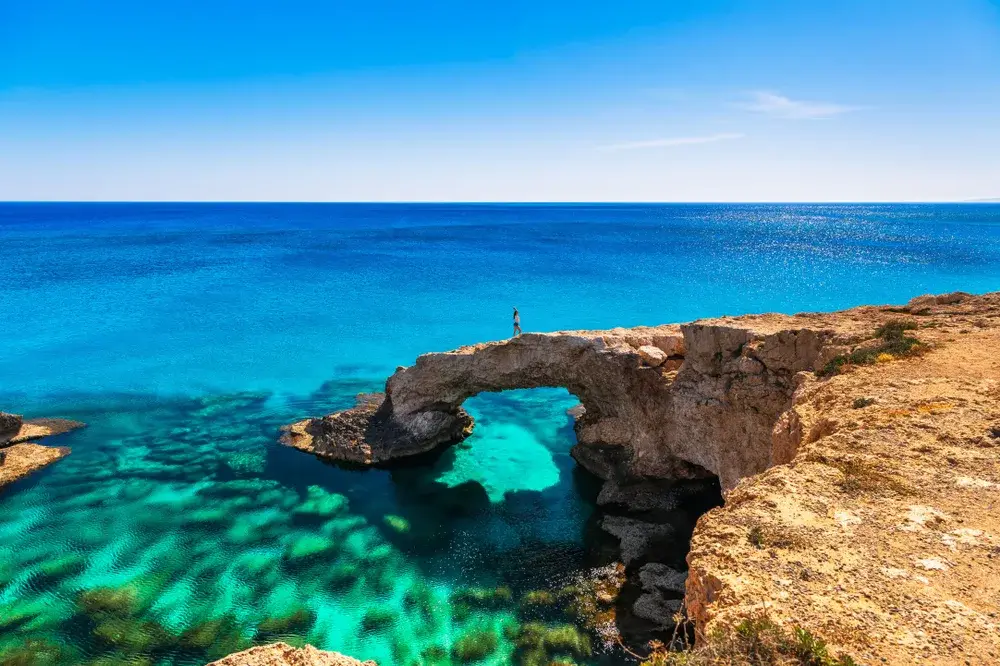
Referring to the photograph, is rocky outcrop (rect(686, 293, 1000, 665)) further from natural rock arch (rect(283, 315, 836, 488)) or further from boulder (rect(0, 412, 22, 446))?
boulder (rect(0, 412, 22, 446))

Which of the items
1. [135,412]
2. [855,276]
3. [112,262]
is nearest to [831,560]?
[135,412]

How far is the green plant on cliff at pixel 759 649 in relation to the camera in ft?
18.5

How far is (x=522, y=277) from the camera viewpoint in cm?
6788

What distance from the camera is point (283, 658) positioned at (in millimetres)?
8273

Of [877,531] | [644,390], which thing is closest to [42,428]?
[644,390]

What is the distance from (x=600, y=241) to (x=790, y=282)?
157 feet

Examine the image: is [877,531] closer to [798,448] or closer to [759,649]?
[759,649]

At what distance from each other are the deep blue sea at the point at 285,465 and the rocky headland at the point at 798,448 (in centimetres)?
261

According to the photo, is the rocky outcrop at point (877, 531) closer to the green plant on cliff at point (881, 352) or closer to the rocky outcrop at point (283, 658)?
the green plant on cliff at point (881, 352)

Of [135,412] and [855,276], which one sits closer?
[135,412]

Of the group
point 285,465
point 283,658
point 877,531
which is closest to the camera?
point 877,531

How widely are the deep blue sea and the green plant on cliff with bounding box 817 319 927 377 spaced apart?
917cm

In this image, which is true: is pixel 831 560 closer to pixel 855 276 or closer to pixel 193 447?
pixel 193 447

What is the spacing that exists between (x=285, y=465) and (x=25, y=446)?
498 inches
